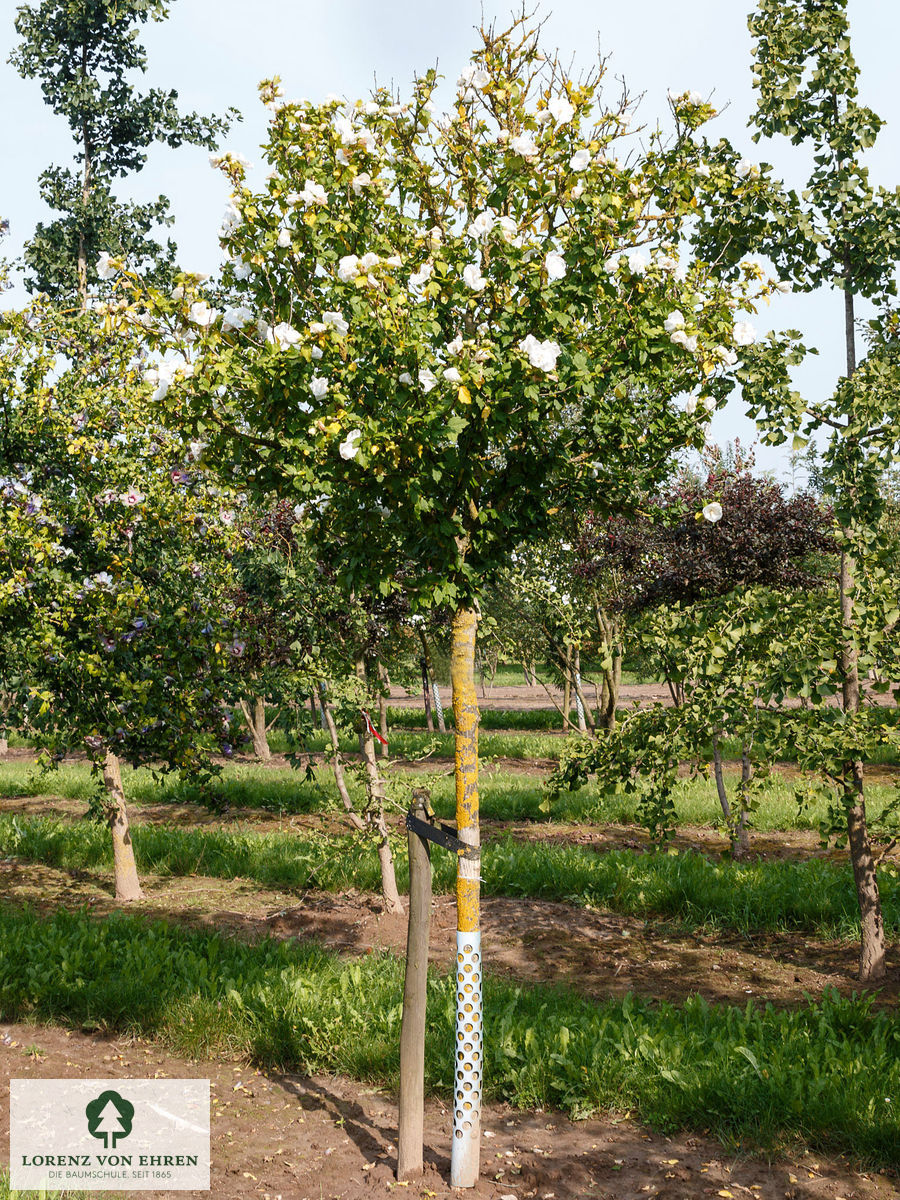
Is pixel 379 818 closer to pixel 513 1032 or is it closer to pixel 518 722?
pixel 513 1032

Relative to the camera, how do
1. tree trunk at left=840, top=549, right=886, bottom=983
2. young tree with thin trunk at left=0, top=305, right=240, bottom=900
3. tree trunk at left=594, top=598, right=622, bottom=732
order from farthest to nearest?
tree trunk at left=594, top=598, right=622, bottom=732 → young tree with thin trunk at left=0, top=305, right=240, bottom=900 → tree trunk at left=840, top=549, right=886, bottom=983

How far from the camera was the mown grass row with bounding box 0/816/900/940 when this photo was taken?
7363 millimetres

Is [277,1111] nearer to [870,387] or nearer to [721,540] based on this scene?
[870,387]

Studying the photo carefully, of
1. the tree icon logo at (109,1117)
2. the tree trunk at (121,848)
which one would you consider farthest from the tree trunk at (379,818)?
the tree icon logo at (109,1117)

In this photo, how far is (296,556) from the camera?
8375mm

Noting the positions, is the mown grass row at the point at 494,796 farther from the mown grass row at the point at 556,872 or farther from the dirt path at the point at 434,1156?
the dirt path at the point at 434,1156

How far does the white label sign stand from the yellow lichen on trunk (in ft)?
5.11

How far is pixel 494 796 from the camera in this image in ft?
39.3

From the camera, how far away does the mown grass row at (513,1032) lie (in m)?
4.26

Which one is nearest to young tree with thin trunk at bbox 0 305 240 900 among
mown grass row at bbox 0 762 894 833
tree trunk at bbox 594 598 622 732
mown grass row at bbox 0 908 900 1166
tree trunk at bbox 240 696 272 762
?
mown grass row at bbox 0 908 900 1166

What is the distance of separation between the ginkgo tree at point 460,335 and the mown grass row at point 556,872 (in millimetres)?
3815

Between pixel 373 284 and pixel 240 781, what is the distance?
35.7ft

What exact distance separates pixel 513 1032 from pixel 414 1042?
1.25m

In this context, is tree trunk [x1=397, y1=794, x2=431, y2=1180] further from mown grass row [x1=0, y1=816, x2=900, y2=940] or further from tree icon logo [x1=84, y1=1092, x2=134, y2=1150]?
mown grass row [x1=0, y1=816, x2=900, y2=940]
